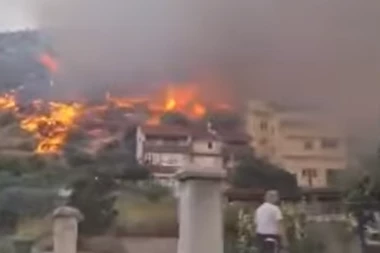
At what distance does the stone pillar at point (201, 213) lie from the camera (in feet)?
11.1

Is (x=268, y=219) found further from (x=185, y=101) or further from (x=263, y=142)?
(x=185, y=101)

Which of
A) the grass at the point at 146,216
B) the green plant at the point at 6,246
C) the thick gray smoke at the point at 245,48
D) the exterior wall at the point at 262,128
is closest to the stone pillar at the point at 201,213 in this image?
the grass at the point at 146,216

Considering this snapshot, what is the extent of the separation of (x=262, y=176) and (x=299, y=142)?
0.42 metres

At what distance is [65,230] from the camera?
472 centimetres

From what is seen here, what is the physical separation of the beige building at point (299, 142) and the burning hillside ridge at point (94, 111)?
0.37 metres

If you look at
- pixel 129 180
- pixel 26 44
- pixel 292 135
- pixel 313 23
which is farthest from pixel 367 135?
pixel 26 44

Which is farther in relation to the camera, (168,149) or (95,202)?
(168,149)

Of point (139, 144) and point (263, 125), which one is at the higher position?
point (263, 125)

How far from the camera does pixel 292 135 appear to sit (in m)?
6.07

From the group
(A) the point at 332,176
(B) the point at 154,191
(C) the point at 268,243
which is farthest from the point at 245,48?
(C) the point at 268,243

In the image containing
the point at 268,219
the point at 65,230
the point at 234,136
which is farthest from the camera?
the point at 234,136

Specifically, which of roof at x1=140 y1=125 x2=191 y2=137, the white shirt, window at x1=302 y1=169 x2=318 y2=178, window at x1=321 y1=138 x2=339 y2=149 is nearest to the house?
roof at x1=140 y1=125 x2=191 y2=137

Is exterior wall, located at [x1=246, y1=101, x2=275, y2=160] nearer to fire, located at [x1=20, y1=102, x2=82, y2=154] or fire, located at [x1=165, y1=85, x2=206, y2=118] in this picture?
fire, located at [x1=165, y1=85, x2=206, y2=118]

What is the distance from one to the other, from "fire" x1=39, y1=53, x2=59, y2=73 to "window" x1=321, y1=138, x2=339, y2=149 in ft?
7.52
